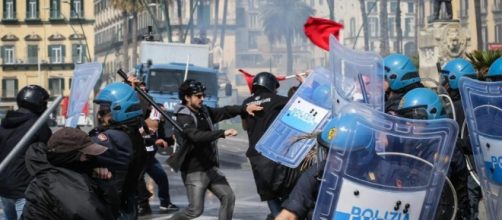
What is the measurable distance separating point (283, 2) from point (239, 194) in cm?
8815

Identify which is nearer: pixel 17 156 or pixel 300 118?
pixel 17 156

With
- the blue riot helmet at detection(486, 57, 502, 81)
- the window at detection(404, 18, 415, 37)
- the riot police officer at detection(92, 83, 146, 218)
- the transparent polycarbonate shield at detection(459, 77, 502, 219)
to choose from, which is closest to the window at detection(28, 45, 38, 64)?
the window at detection(404, 18, 415, 37)

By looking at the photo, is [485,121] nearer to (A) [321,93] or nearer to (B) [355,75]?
(B) [355,75]

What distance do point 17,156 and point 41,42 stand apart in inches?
3547

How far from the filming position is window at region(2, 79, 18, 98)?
95.6 metres

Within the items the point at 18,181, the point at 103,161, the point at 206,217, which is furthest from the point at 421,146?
the point at 206,217

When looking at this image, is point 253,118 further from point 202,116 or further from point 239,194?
point 239,194

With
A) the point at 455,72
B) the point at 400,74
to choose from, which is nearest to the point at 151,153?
the point at 455,72

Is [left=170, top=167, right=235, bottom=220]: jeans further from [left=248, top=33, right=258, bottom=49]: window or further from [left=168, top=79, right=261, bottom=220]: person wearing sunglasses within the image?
[left=248, top=33, right=258, bottom=49]: window

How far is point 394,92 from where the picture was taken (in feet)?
27.1

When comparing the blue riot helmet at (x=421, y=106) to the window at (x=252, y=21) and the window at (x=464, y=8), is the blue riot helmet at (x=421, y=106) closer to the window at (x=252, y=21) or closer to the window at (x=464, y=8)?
the window at (x=464, y=8)

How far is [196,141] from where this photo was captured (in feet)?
30.2

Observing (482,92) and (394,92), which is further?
(394,92)

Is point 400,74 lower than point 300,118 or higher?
higher
